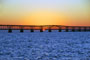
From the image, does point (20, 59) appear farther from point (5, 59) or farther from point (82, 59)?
point (82, 59)

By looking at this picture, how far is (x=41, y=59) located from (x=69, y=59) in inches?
58.5

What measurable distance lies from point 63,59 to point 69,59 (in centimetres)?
32

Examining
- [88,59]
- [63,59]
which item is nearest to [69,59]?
[63,59]

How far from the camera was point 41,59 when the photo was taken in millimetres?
8828

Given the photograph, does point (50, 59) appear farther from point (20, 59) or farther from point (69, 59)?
point (20, 59)

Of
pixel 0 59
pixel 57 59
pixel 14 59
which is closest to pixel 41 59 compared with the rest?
pixel 57 59

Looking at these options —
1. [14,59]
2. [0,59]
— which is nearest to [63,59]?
[14,59]

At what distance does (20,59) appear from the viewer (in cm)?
873

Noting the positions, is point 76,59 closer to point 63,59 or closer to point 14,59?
point 63,59

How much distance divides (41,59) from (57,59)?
86cm

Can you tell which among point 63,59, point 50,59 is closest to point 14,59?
point 50,59

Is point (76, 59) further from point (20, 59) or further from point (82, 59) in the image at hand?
point (20, 59)

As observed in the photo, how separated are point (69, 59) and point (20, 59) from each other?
259cm

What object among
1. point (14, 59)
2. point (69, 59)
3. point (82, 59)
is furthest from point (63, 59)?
point (14, 59)
